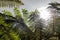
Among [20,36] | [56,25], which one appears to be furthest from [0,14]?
[56,25]

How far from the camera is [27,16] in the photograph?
8.13 ft

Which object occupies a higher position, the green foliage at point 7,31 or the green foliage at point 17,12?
the green foliage at point 17,12

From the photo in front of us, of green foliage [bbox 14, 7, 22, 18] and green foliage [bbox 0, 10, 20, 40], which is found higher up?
green foliage [bbox 14, 7, 22, 18]

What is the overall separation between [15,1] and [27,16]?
239 mm

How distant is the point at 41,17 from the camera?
2490 mm

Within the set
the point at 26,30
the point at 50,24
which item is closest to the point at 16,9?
the point at 26,30

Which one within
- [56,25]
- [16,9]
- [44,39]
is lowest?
[44,39]

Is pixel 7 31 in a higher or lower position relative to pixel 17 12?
lower

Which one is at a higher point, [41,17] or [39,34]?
[41,17]

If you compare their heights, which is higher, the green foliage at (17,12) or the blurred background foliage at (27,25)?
the green foliage at (17,12)

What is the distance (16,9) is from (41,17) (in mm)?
329

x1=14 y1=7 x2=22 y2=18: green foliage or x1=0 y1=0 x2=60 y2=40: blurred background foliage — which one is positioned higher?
x1=14 y1=7 x2=22 y2=18: green foliage

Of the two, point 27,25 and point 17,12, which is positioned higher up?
point 17,12

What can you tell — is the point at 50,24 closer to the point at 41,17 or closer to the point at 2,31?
the point at 41,17
